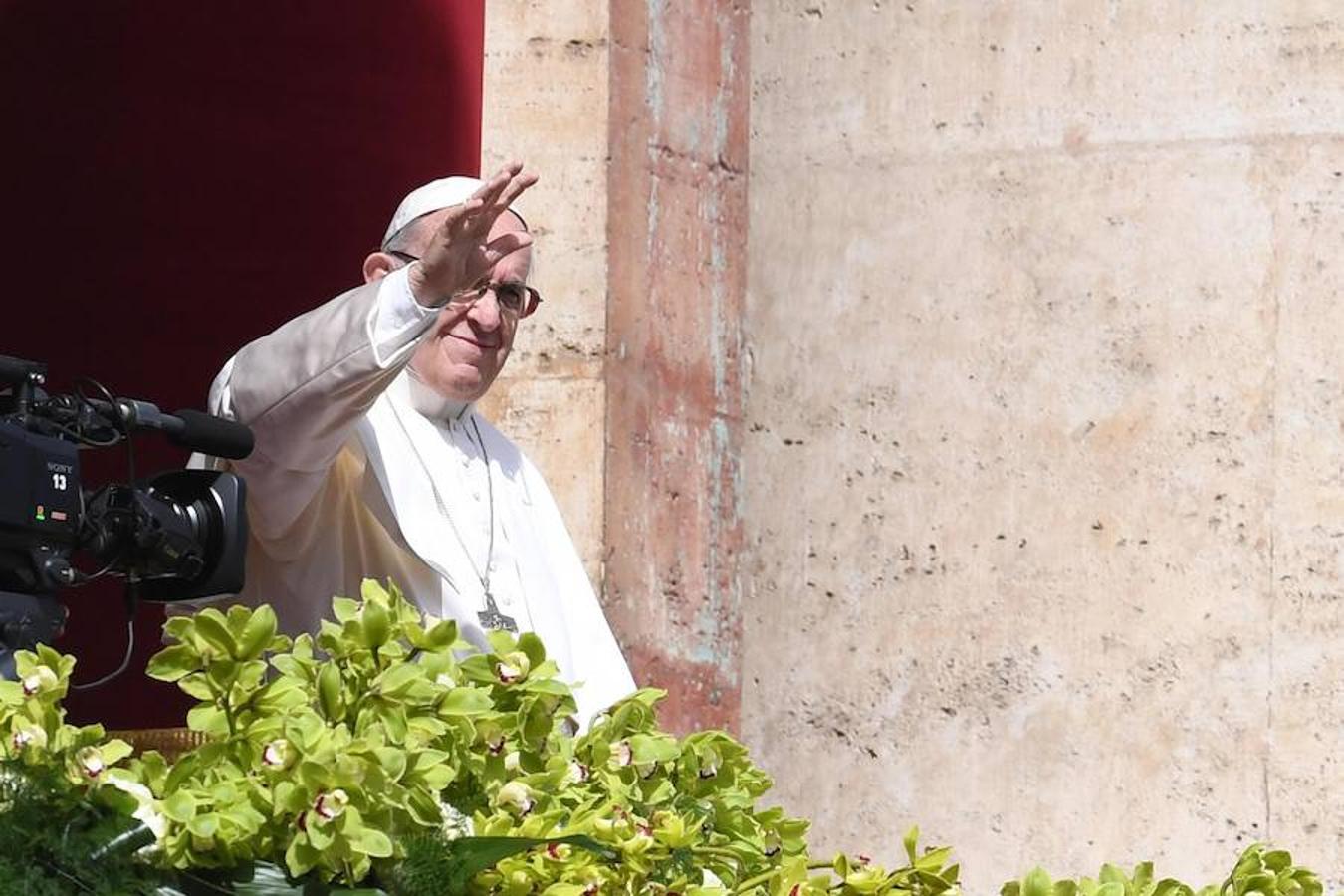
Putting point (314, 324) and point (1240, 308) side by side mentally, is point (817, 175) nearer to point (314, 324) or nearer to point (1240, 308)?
point (1240, 308)

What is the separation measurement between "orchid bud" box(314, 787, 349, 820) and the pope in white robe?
127 cm

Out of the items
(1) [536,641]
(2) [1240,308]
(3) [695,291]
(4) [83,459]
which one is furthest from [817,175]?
(1) [536,641]

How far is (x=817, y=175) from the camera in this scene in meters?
5.64

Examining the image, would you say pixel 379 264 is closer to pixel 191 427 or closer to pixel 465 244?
pixel 465 244

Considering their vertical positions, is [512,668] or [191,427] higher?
[191,427]

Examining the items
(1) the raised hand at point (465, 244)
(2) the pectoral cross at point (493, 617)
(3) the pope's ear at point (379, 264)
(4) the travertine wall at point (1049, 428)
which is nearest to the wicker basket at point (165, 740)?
(1) the raised hand at point (465, 244)

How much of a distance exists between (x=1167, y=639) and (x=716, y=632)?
0.87m

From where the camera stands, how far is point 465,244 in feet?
10.2

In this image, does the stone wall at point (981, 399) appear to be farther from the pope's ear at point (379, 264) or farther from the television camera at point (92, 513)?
the television camera at point (92, 513)

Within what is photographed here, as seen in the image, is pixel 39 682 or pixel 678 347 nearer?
pixel 39 682

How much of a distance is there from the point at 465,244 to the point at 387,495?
63 cm

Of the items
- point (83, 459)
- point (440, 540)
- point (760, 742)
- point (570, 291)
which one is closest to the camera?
point (440, 540)

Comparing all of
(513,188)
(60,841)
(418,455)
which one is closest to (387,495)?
(418,455)

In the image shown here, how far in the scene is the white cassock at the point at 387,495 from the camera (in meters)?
3.27
